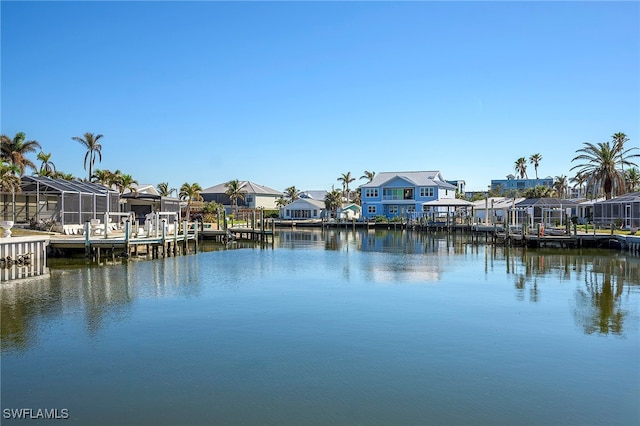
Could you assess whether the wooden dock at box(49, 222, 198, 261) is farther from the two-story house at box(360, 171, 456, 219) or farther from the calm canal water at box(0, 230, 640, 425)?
the two-story house at box(360, 171, 456, 219)

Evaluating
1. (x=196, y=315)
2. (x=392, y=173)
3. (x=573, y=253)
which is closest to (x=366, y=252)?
(x=573, y=253)

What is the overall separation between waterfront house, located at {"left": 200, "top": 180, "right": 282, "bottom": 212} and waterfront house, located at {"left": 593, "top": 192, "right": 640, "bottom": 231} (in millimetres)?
58580

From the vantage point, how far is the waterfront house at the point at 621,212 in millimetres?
44638

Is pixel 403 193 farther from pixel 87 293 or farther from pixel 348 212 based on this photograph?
pixel 87 293

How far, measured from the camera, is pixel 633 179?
71.7m

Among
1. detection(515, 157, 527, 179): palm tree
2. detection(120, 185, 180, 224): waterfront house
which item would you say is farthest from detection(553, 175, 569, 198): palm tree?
detection(120, 185, 180, 224): waterfront house

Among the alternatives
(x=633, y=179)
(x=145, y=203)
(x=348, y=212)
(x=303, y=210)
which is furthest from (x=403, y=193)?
(x=145, y=203)

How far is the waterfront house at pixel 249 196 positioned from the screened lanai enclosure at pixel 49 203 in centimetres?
5496

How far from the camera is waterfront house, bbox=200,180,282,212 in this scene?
320ft

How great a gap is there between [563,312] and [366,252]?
78.3ft

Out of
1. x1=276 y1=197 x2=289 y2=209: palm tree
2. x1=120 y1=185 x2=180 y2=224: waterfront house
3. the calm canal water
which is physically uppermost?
x1=276 y1=197 x2=289 y2=209: palm tree

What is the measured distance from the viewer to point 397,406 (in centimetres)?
988

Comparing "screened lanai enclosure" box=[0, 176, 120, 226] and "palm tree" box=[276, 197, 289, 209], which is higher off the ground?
"palm tree" box=[276, 197, 289, 209]

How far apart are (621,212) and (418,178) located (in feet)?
127
